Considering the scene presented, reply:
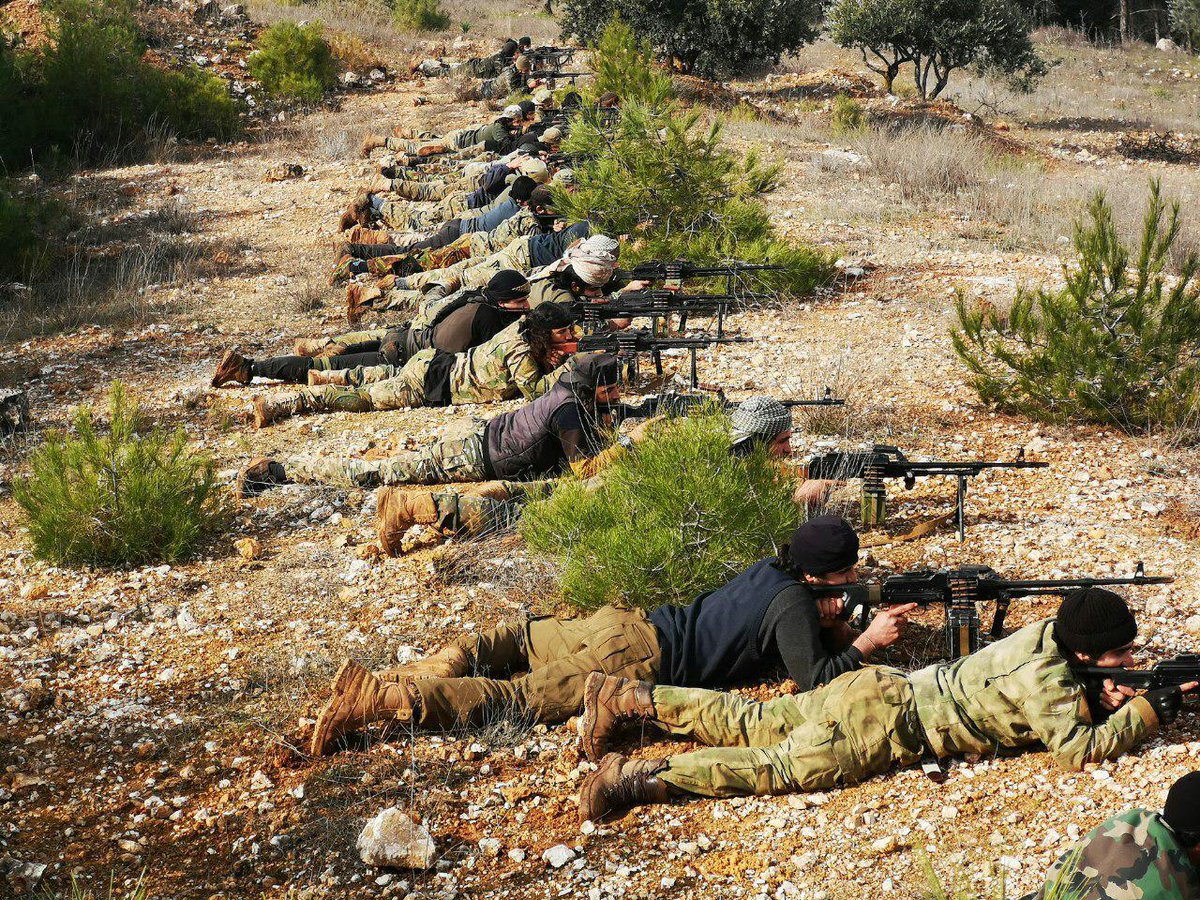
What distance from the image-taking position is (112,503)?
481 cm

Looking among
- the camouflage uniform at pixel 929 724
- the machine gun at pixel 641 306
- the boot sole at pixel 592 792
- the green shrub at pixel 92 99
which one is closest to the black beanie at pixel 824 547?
the camouflage uniform at pixel 929 724

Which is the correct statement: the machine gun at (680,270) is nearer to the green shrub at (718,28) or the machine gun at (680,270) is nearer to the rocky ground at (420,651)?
the rocky ground at (420,651)

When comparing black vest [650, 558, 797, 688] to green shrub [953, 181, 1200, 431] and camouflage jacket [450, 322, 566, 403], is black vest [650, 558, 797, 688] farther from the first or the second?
green shrub [953, 181, 1200, 431]

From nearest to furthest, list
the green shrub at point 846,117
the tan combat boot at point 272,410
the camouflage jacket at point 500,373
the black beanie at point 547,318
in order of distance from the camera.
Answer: the black beanie at point 547,318 < the camouflage jacket at point 500,373 < the tan combat boot at point 272,410 < the green shrub at point 846,117

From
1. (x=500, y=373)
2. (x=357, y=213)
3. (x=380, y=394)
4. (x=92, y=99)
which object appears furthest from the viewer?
(x=92, y=99)

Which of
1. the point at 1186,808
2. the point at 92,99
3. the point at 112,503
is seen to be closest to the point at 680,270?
the point at 112,503

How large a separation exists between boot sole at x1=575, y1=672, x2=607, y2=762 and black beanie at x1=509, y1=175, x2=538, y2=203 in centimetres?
670

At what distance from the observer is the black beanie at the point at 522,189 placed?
9430mm

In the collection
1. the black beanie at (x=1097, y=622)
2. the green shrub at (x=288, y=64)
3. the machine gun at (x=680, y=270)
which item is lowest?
the black beanie at (x=1097, y=622)

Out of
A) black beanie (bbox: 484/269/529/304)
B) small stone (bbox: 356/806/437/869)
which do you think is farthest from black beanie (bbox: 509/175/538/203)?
small stone (bbox: 356/806/437/869)

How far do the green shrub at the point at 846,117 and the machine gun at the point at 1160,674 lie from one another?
13.0 meters

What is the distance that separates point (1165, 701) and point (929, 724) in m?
0.62

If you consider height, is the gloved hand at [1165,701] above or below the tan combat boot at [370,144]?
below

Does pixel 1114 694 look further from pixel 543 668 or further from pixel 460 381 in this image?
pixel 460 381
